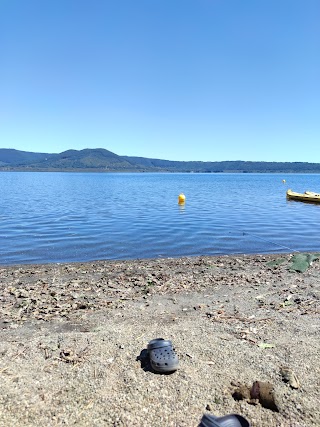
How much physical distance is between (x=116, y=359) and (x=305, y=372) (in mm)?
2977

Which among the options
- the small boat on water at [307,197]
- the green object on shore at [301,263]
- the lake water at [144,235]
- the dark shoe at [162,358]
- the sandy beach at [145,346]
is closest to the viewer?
the sandy beach at [145,346]

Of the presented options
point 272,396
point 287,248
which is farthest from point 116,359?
point 287,248

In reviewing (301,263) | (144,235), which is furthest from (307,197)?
(301,263)

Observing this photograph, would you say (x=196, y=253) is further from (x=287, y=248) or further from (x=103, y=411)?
(x=103, y=411)

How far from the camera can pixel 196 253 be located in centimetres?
1770

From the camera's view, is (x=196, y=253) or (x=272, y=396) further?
(x=196, y=253)

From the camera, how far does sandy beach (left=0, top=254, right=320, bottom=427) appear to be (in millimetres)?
4512

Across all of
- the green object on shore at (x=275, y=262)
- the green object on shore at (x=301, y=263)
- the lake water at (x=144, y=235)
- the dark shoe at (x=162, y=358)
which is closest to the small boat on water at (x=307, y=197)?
the lake water at (x=144, y=235)

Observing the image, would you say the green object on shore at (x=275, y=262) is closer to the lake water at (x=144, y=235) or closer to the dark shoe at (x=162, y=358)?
the lake water at (x=144, y=235)

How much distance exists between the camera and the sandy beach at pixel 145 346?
14.8 ft

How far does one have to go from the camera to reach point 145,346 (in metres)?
6.18

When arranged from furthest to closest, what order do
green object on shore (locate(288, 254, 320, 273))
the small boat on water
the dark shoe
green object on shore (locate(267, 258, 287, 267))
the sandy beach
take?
the small boat on water
green object on shore (locate(267, 258, 287, 267))
green object on shore (locate(288, 254, 320, 273))
the dark shoe
the sandy beach

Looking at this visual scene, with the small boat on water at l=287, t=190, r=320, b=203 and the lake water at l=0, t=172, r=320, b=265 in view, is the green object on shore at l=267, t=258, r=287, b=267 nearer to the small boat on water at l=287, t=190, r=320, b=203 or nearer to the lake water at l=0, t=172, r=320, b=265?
the lake water at l=0, t=172, r=320, b=265

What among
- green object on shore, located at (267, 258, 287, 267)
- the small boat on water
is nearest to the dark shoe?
green object on shore, located at (267, 258, 287, 267)
